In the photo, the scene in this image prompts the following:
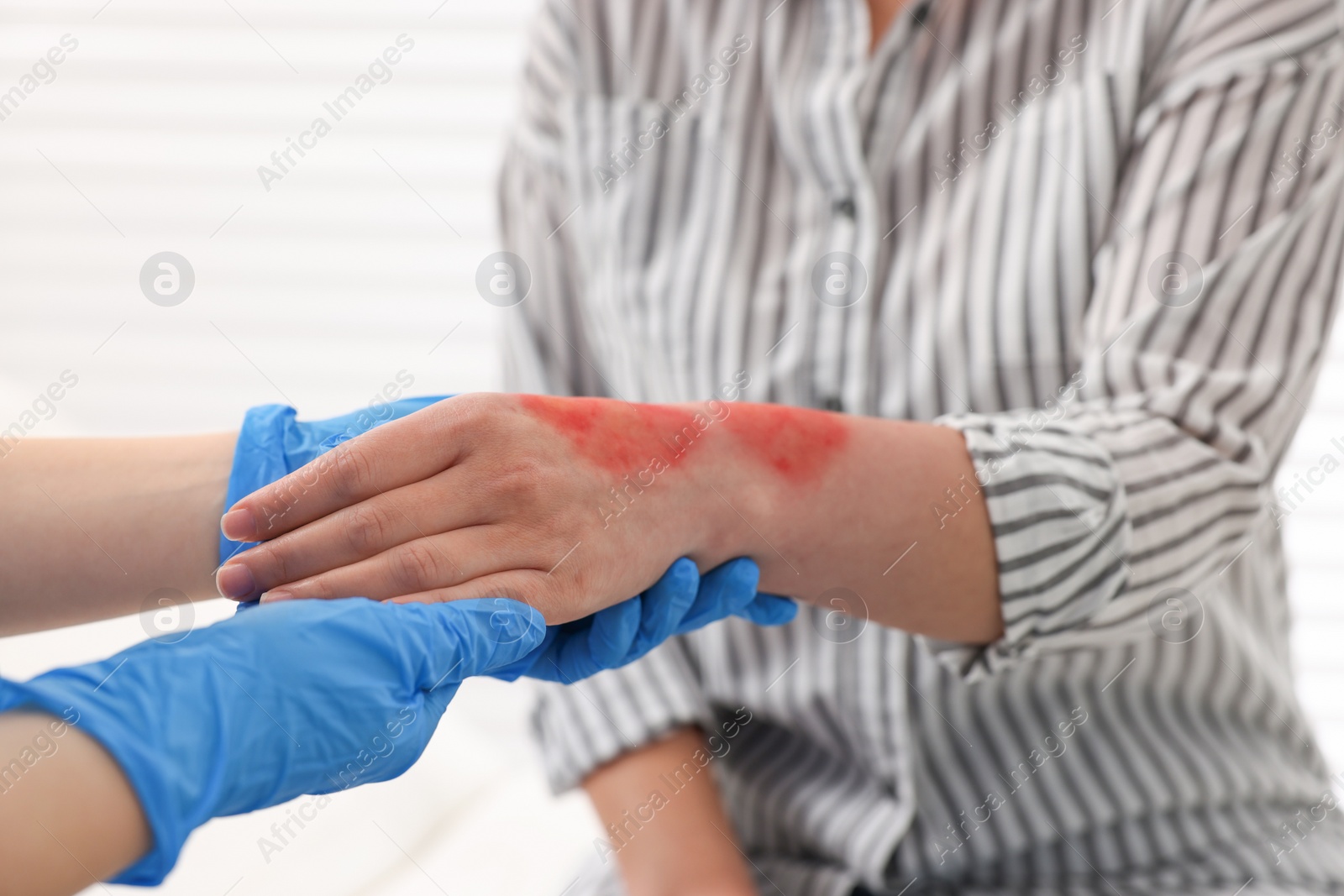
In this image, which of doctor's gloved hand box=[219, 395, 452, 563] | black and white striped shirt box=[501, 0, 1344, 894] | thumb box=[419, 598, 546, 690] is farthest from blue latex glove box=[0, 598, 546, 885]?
black and white striped shirt box=[501, 0, 1344, 894]

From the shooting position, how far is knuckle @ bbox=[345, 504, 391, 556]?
57 centimetres

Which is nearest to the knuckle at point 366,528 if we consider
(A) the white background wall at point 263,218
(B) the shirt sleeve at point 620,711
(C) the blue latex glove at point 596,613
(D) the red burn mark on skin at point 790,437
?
(C) the blue latex glove at point 596,613

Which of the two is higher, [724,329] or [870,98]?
[870,98]

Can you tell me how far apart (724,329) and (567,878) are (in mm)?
623

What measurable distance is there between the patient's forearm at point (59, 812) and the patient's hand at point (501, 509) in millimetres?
149

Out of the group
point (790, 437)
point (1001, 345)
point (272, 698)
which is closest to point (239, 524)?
point (272, 698)

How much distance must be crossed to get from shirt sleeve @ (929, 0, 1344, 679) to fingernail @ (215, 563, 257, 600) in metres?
0.51

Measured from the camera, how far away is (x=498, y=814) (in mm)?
1212

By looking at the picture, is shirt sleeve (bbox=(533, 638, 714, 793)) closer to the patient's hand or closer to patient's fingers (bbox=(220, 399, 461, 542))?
the patient's hand

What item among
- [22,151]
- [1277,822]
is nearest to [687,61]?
[1277,822]

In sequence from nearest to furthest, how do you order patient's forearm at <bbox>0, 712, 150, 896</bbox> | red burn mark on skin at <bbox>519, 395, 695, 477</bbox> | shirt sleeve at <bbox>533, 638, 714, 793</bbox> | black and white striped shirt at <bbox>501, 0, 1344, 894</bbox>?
patient's forearm at <bbox>0, 712, 150, 896</bbox>, red burn mark on skin at <bbox>519, 395, 695, 477</bbox>, black and white striped shirt at <bbox>501, 0, 1344, 894</bbox>, shirt sleeve at <bbox>533, 638, 714, 793</bbox>

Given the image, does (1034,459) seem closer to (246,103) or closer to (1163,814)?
(1163,814)

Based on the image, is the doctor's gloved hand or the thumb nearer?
the thumb

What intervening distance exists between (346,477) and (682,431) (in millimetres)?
233
